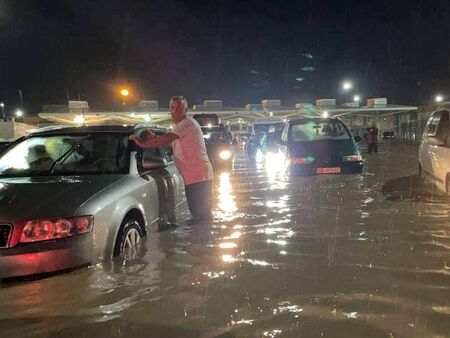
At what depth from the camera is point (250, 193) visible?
941 centimetres

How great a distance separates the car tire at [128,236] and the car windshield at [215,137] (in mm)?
9803

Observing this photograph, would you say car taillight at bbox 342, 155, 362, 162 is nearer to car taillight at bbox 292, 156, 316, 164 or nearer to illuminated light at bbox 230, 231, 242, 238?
car taillight at bbox 292, 156, 316, 164

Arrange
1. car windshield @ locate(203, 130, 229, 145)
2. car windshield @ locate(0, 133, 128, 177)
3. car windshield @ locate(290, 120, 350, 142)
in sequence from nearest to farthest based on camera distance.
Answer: car windshield @ locate(0, 133, 128, 177), car windshield @ locate(290, 120, 350, 142), car windshield @ locate(203, 130, 229, 145)

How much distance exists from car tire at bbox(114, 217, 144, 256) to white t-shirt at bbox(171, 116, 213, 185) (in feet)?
3.16

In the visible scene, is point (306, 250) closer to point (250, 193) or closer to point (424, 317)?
point (424, 317)

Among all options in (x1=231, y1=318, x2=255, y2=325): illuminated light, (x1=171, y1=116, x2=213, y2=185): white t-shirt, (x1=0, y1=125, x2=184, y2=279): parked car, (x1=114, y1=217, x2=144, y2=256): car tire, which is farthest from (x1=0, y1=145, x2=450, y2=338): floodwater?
(x1=171, y1=116, x2=213, y2=185): white t-shirt

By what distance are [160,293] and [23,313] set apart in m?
0.99

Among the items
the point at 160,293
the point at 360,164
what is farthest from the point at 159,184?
the point at 360,164

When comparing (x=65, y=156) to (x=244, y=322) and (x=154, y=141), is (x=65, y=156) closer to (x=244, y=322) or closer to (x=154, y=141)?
(x=154, y=141)

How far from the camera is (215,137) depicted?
14961mm

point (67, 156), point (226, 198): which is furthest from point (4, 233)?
point (226, 198)

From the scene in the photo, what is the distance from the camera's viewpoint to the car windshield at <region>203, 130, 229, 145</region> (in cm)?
1459

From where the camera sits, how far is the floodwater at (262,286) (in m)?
3.14

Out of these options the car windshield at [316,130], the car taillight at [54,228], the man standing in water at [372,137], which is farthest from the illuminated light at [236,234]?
the man standing in water at [372,137]
